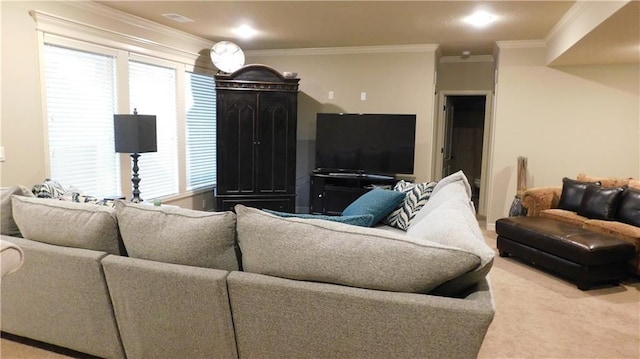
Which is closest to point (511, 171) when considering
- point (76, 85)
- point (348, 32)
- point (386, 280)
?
point (348, 32)

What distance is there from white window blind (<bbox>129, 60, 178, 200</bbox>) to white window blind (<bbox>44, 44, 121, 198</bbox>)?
1.12 ft

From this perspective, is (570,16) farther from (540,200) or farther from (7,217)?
(7,217)

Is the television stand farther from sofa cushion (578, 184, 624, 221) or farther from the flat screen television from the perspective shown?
sofa cushion (578, 184, 624, 221)

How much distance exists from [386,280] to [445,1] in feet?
9.70

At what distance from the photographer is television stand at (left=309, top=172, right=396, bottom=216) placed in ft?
18.3

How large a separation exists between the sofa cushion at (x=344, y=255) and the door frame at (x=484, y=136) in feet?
15.5

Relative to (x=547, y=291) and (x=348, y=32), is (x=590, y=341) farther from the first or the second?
(x=348, y=32)

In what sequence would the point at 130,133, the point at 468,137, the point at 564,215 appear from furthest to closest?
the point at 468,137
the point at 564,215
the point at 130,133

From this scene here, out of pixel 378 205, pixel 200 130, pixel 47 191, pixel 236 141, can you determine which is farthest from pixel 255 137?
pixel 47 191

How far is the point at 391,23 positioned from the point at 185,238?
3496 mm

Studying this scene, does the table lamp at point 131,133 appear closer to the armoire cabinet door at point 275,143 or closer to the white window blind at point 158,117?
the white window blind at point 158,117

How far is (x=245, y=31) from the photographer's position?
16.7ft

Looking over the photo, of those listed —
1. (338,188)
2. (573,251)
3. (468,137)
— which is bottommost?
(573,251)

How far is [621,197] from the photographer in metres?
4.05
